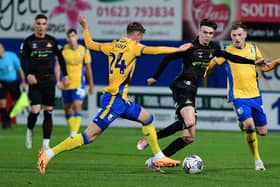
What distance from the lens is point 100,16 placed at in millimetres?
25797

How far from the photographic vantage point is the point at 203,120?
962 inches

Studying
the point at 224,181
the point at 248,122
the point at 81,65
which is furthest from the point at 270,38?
the point at 224,181

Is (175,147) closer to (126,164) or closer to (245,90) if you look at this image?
(126,164)

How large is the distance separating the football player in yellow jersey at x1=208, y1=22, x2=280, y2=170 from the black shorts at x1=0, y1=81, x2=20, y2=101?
986 centimetres

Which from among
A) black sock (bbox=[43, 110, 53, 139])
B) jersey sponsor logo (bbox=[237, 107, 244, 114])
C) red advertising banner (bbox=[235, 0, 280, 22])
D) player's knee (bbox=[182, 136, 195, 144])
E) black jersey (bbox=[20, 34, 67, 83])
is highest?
black jersey (bbox=[20, 34, 67, 83])

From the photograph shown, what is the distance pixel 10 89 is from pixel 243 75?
10.4m

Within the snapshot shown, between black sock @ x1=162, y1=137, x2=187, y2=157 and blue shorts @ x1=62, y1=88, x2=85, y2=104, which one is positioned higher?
black sock @ x1=162, y1=137, x2=187, y2=157

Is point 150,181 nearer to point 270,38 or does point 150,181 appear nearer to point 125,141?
point 125,141

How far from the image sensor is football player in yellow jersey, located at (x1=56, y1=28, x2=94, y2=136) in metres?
20.9

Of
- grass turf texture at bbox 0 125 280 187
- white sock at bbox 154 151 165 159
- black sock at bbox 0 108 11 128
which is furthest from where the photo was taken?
black sock at bbox 0 108 11 128

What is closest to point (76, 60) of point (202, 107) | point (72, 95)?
point (72, 95)

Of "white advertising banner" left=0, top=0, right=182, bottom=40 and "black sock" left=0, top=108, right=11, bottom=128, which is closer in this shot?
"black sock" left=0, top=108, right=11, bottom=128

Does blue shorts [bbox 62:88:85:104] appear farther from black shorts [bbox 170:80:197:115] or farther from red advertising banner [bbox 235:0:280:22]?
black shorts [bbox 170:80:197:115]

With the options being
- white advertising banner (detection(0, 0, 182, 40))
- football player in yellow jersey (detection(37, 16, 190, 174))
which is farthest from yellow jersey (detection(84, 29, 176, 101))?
white advertising banner (detection(0, 0, 182, 40))
